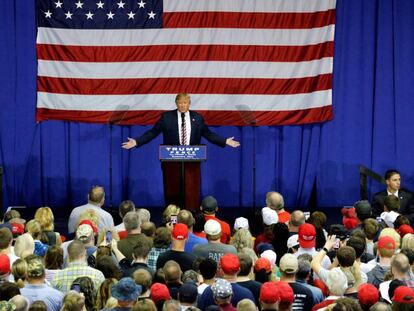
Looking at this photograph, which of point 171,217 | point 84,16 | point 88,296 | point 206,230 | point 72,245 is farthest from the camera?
point 84,16

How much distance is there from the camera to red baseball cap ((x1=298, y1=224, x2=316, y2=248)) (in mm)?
9898

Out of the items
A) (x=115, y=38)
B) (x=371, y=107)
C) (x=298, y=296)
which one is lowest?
(x=298, y=296)

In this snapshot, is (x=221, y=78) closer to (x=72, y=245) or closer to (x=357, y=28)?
(x=357, y=28)

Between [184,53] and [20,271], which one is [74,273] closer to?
[20,271]

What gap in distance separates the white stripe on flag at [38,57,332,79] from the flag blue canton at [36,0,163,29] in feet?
2.06

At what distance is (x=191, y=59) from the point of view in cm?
1648

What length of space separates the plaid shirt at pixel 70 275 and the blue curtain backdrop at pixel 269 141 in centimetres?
791

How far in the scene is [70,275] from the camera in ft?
29.2

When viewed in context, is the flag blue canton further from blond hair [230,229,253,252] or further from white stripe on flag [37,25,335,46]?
blond hair [230,229,253,252]

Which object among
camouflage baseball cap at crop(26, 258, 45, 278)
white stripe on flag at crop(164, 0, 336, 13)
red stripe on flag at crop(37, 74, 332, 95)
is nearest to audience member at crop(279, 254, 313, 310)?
camouflage baseball cap at crop(26, 258, 45, 278)

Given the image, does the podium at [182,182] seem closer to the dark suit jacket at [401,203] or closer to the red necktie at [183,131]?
the red necktie at [183,131]

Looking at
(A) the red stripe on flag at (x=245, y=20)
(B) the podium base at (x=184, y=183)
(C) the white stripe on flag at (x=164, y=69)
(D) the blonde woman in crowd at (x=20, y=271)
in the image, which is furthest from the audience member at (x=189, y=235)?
(A) the red stripe on flag at (x=245, y=20)

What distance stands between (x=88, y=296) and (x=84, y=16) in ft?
28.9

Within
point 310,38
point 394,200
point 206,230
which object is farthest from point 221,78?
point 206,230
